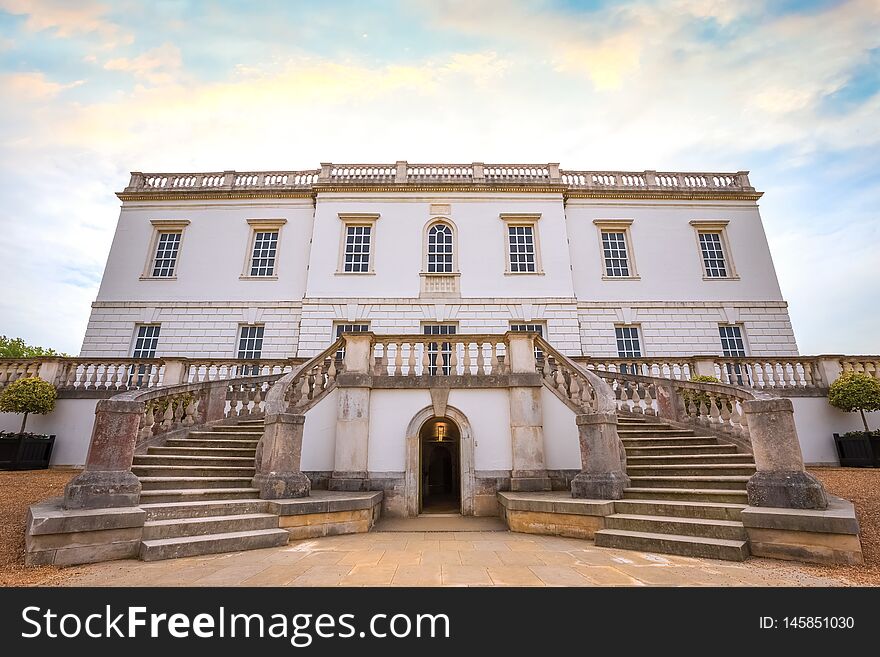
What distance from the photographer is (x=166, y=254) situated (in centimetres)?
1712

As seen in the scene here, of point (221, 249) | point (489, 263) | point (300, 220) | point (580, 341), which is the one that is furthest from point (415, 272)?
point (221, 249)

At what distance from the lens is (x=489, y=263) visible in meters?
16.4

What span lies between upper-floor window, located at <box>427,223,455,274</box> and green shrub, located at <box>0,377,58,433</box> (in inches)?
514

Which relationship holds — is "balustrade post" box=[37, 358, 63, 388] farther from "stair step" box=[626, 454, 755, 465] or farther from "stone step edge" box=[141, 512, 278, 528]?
"stair step" box=[626, 454, 755, 465]

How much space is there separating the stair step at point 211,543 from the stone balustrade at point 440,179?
14952mm

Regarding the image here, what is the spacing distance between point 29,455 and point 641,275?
22.1 m

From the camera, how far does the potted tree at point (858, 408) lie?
10.8m

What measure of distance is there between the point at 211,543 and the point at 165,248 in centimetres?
1649

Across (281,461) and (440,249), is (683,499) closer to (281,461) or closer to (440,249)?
(281,461)

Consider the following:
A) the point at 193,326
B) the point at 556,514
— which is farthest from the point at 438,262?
the point at 556,514

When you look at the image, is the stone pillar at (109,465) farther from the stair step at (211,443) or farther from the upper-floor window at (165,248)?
the upper-floor window at (165,248)

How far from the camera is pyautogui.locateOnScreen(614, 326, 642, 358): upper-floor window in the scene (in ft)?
51.8

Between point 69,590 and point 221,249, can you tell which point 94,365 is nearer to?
point 221,249

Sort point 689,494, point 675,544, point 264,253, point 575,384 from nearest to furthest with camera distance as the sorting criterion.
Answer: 1. point 675,544
2. point 689,494
3. point 575,384
4. point 264,253
